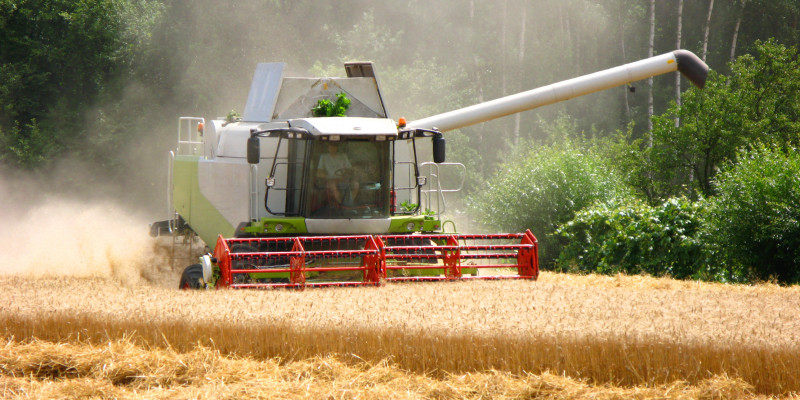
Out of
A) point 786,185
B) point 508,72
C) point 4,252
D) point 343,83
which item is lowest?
point 4,252

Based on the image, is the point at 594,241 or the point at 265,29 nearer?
the point at 594,241

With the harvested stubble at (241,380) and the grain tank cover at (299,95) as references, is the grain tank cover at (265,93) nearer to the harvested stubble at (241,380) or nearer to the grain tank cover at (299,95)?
the grain tank cover at (299,95)

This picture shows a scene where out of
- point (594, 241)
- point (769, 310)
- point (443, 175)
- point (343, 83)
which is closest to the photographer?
point (769, 310)

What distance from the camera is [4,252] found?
1956 centimetres

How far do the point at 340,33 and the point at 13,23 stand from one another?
39.2 feet

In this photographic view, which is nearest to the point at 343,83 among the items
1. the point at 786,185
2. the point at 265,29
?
the point at 786,185

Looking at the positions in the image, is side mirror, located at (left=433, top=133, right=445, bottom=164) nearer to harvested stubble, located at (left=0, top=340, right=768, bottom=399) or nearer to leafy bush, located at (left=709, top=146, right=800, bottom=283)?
harvested stubble, located at (left=0, top=340, right=768, bottom=399)

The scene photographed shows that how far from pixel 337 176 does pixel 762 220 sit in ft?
19.9

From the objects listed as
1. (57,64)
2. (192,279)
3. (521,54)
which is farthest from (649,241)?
(57,64)

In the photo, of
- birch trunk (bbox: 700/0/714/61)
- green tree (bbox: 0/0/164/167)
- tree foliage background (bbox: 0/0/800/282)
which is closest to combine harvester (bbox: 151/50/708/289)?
tree foliage background (bbox: 0/0/800/282)

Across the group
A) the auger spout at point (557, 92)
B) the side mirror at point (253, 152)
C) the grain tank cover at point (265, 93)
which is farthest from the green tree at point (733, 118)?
the side mirror at point (253, 152)

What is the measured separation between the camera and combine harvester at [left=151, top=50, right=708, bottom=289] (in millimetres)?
8352

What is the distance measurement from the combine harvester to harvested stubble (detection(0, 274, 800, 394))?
0.88 metres

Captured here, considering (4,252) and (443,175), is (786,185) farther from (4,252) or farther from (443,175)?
(4,252)
